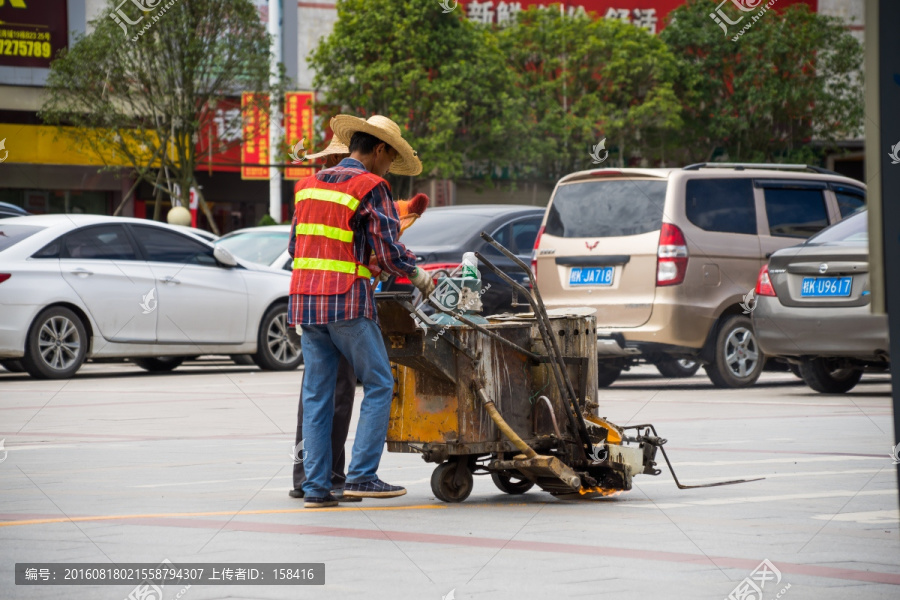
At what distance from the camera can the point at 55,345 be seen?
13766 mm

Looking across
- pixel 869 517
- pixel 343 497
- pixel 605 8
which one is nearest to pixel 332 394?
pixel 343 497

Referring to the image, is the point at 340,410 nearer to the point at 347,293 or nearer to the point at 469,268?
the point at 347,293

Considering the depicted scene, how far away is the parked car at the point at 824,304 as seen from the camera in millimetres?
11867

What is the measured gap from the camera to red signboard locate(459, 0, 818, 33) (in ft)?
127

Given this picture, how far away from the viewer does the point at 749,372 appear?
1371 cm

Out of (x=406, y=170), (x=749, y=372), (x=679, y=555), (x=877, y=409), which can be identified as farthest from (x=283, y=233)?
(x=679, y=555)

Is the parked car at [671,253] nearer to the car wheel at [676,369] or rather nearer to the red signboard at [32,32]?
the car wheel at [676,369]

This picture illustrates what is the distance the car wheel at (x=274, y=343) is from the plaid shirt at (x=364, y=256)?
906 cm

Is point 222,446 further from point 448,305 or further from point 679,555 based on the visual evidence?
point 679,555

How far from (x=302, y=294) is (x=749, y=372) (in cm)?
812

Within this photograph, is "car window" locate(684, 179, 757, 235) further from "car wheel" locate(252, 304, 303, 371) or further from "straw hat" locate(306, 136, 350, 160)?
"straw hat" locate(306, 136, 350, 160)

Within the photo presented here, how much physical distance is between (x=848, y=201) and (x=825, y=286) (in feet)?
8.08

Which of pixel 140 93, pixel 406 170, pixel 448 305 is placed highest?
pixel 140 93

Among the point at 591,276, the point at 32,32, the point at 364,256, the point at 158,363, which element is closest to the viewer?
the point at 364,256
